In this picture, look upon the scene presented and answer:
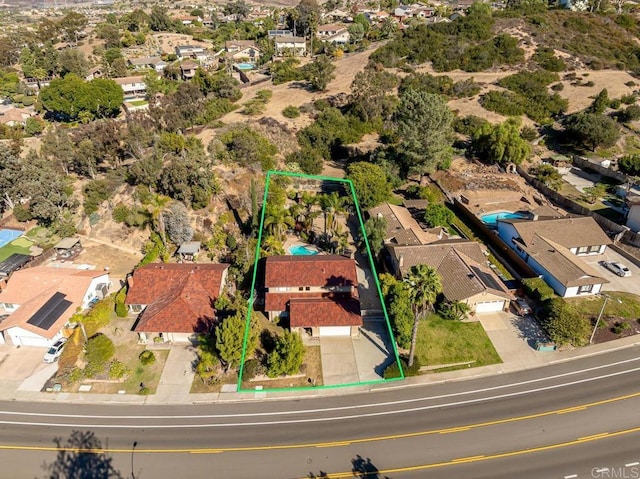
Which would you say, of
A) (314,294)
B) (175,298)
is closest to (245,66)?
(175,298)

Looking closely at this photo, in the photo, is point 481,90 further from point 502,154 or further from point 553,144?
point 502,154

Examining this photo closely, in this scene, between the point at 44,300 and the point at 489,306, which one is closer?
the point at 44,300

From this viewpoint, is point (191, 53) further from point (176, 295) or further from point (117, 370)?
point (117, 370)

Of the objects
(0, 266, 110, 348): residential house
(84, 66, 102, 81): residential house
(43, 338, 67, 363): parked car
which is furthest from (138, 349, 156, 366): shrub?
(84, 66, 102, 81): residential house

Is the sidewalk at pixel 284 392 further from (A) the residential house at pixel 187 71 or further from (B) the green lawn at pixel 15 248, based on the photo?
(A) the residential house at pixel 187 71

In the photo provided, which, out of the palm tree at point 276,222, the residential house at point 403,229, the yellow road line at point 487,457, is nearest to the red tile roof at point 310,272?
the palm tree at point 276,222

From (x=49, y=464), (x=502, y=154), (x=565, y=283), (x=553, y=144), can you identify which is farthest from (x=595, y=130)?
(x=49, y=464)
